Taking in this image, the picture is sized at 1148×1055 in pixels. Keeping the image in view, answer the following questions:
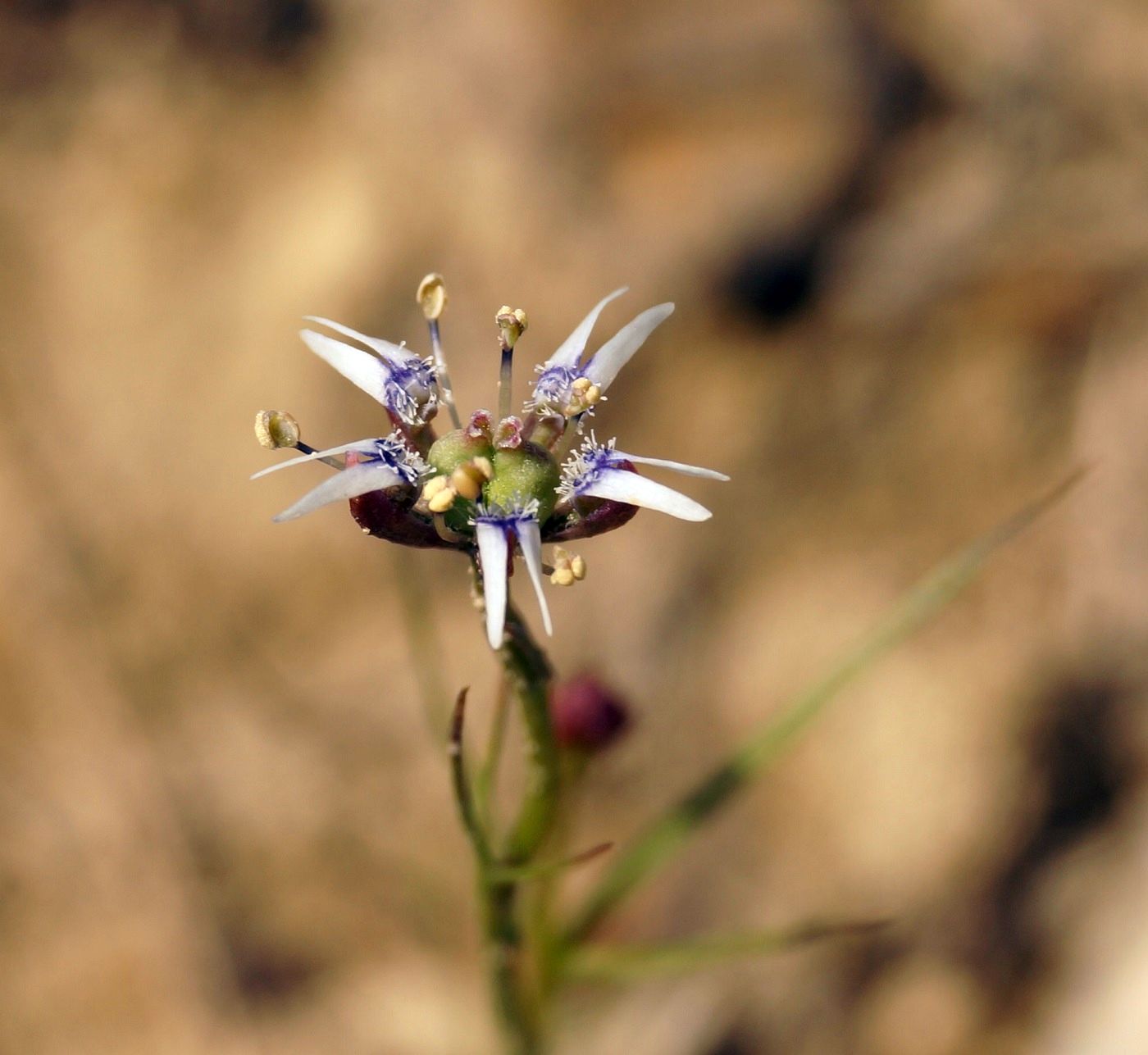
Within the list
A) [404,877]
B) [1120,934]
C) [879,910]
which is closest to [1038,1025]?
[1120,934]

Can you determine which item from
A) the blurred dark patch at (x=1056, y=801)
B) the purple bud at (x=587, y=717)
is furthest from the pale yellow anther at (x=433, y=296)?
the blurred dark patch at (x=1056, y=801)

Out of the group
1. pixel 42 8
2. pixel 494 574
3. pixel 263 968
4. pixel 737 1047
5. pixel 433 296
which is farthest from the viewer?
pixel 42 8

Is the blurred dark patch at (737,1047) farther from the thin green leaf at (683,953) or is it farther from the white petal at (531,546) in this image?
the white petal at (531,546)

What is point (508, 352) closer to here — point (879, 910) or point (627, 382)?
point (627, 382)

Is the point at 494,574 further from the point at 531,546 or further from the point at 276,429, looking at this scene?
the point at 276,429

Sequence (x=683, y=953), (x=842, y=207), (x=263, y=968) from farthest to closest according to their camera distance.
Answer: (x=842, y=207), (x=263, y=968), (x=683, y=953)

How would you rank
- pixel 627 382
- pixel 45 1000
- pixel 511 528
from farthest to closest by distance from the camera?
pixel 627 382 → pixel 45 1000 → pixel 511 528

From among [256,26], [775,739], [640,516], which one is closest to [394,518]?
[775,739]
